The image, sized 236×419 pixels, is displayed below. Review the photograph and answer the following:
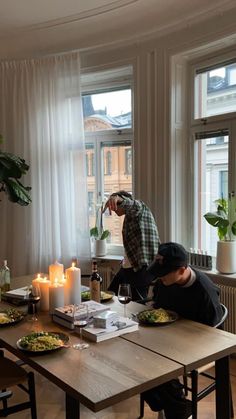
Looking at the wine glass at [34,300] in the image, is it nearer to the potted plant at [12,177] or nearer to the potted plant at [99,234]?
the potted plant at [12,177]

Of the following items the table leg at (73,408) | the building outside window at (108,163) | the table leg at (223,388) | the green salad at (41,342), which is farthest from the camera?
the building outside window at (108,163)

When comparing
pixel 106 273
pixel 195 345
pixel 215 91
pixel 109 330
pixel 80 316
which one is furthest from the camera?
pixel 106 273

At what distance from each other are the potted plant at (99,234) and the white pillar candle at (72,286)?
2.03 m

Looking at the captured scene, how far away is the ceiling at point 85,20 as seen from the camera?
3.46 metres

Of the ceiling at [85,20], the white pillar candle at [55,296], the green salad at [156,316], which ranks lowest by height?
the green salad at [156,316]

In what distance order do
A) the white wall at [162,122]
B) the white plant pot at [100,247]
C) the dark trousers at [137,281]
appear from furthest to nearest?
1. the white plant pot at [100,247]
2. the white wall at [162,122]
3. the dark trousers at [137,281]

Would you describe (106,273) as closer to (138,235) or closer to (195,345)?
(138,235)

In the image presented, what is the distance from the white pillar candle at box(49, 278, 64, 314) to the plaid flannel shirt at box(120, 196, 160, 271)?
3.05 feet

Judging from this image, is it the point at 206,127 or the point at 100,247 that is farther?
the point at 100,247

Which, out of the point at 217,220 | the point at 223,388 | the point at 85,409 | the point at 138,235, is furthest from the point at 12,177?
the point at 223,388

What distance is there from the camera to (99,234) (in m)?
4.33

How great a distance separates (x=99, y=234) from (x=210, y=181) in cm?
133

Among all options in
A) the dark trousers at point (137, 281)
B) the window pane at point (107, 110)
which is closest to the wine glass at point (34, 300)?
the dark trousers at point (137, 281)

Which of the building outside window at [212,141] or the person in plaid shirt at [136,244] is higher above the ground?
the building outside window at [212,141]
